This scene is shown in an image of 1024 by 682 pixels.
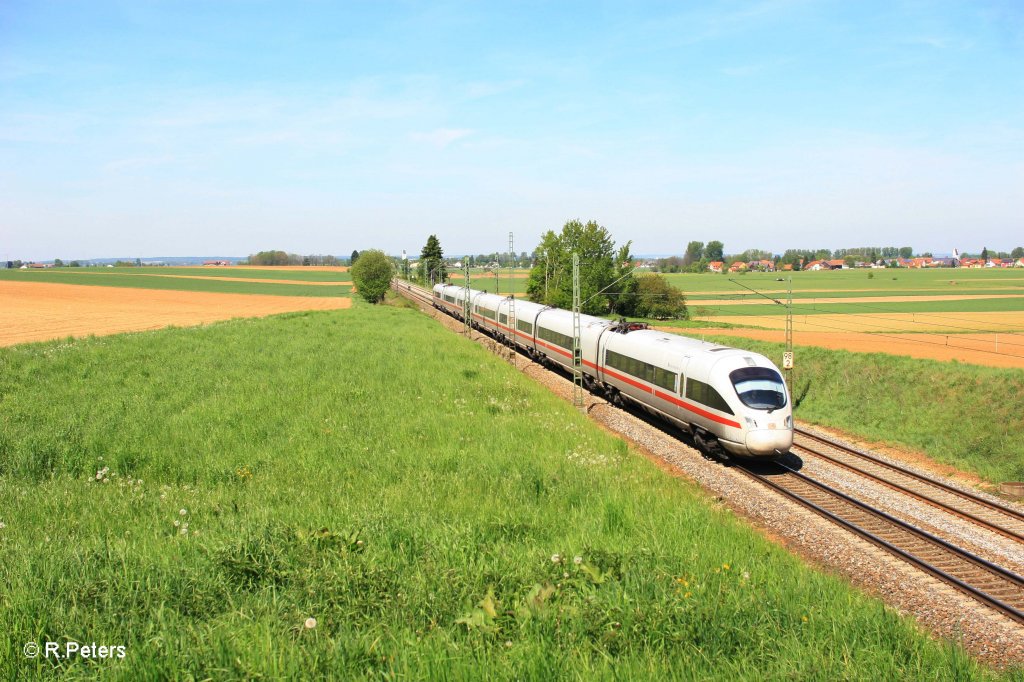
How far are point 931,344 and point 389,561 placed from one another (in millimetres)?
40138

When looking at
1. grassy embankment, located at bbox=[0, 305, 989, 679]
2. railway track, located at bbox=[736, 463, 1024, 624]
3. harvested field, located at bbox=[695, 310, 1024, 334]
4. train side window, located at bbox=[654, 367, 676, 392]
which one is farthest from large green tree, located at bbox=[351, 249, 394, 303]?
railway track, located at bbox=[736, 463, 1024, 624]

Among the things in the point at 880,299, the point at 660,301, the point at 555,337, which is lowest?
the point at 555,337

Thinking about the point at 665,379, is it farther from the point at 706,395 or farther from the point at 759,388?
the point at 759,388

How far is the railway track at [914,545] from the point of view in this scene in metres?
10.8

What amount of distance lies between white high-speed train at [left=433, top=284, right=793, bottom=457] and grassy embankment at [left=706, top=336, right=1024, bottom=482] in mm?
6970

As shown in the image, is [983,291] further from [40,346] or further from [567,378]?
[40,346]

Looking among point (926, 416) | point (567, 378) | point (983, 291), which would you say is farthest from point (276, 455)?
point (983, 291)

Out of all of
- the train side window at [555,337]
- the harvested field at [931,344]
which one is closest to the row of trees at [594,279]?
the harvested field at [931,344]

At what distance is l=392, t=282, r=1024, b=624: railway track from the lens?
1114 centimetres

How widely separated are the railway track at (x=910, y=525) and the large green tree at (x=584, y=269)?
5466 cm

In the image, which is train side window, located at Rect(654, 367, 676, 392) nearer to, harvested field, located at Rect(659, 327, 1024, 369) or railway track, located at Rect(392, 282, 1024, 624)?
railway track, located at Rect(392, 282, 1024, 624)

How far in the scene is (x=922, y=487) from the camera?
16.8 m

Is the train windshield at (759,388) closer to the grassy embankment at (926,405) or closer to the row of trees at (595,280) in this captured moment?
the grassy embankment at (926,405)

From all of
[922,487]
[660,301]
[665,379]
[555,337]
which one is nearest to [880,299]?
[660,301]
